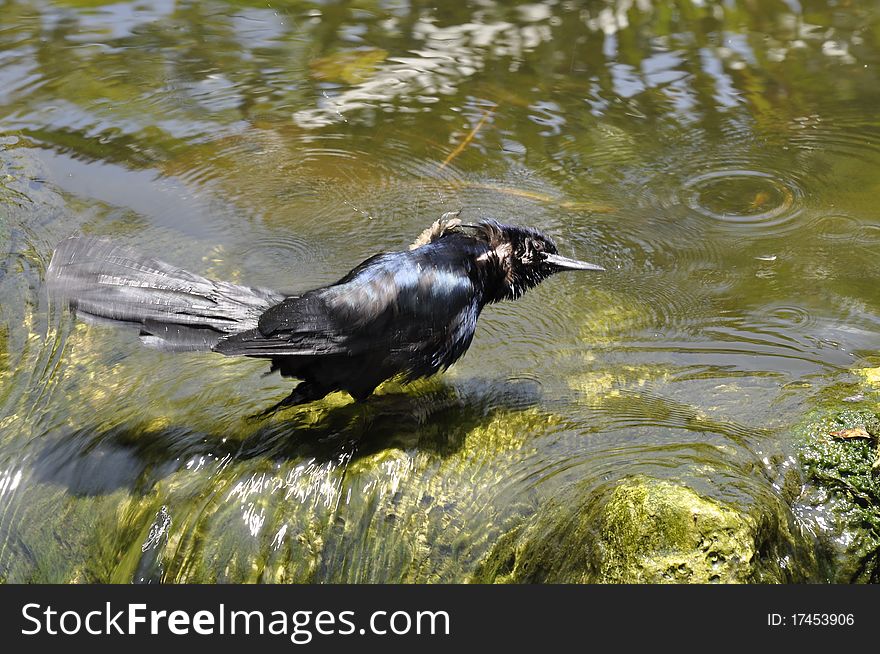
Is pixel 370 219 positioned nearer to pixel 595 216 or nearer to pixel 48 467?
pixel 595 216

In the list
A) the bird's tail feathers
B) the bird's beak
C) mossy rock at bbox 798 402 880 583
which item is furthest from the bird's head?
mossy rock at bbox 798 402 880 583

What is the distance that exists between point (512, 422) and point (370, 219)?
2.38 metres

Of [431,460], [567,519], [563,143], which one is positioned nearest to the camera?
[567,519]

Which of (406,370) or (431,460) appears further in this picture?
(406,370)

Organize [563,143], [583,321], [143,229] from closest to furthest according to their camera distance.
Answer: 1. [583,321]
2. [143,229]
3. [563,143]

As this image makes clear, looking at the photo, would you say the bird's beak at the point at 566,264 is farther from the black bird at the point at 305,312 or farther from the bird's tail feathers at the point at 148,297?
the bird's tail feathers at the point at 148,297

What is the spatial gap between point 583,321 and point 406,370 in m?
1.15

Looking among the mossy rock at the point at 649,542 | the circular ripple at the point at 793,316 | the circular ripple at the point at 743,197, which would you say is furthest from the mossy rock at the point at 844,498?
the circular ripple at the point at 743,197

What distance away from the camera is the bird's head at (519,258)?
14.4 ft

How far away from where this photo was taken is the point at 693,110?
6750 millimetres

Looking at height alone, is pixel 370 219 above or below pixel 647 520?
below

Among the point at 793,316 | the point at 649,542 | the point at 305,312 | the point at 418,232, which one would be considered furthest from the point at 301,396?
the point at 793,316

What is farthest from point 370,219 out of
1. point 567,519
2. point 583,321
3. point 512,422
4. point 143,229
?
point 567,519

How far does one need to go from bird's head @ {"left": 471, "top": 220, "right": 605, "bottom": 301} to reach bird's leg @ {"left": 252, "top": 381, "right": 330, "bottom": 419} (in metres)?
1.05
